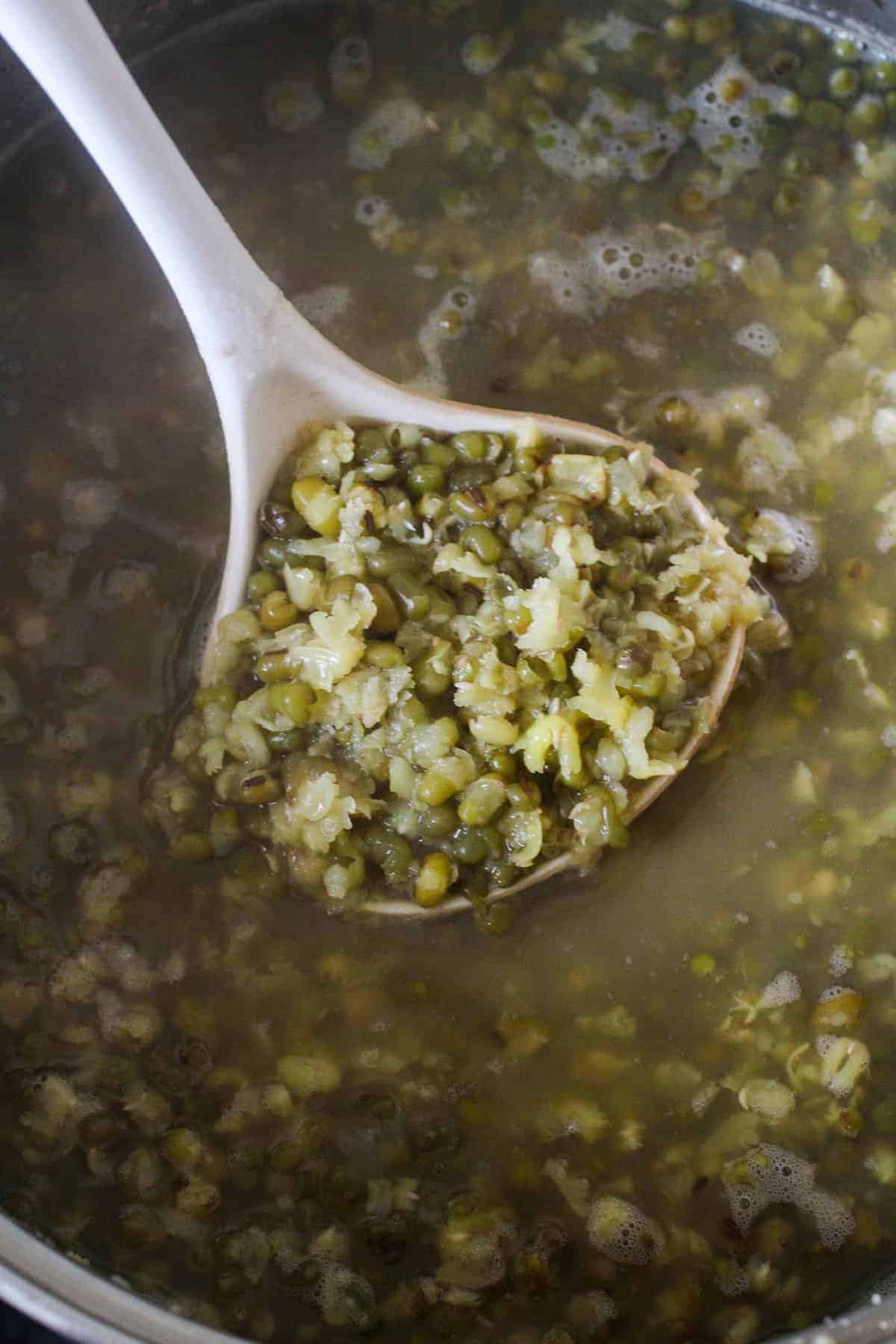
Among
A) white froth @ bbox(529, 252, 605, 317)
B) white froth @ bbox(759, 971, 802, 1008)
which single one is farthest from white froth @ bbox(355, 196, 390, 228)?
white froth @ bbox(759, 971, 802, 1008)

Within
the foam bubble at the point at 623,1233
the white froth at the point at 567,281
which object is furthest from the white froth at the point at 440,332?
A: the foam bubble at the point at 623,1233

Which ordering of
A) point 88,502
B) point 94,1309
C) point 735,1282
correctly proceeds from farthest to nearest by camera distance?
1. point 88,502
2. point 735,1282
3. point 94,1309

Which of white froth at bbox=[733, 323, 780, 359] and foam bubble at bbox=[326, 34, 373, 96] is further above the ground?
foam bubble at bbox=[326, 34, 373, 96]

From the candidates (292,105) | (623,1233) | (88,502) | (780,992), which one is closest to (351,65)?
(292,105)

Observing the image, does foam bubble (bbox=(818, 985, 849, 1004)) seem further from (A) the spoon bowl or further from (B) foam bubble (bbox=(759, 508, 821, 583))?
(B) foam bubble (bbox=(759, 508, 821, 583))

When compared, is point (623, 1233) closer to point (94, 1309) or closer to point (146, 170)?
point (94, 1309)

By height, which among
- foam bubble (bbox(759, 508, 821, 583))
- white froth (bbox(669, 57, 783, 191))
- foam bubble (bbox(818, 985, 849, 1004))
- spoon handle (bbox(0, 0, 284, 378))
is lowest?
foam bubble (bbox(818, 985, 849, 1004))

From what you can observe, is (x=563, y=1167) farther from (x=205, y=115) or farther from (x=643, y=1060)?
(x=205, y=115)
